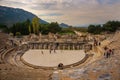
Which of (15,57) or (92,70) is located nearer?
(92,70)

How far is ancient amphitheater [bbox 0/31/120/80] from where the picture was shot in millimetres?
7539

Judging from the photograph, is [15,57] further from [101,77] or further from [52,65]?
[101,77]

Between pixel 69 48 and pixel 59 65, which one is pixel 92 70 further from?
pixel 69 48

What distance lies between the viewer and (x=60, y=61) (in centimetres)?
1817

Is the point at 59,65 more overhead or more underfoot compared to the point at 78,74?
more underfoot

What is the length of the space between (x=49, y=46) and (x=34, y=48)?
6.24ft

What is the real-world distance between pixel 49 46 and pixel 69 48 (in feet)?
8.22

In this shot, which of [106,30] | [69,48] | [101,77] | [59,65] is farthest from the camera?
[106,30]

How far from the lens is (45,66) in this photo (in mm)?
16453

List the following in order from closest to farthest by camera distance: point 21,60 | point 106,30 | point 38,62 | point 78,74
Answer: point 78,74, point 38,62, point 21,60, point 106,30

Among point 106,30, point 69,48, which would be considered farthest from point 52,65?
point 106,30

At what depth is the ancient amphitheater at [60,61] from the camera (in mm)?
7539

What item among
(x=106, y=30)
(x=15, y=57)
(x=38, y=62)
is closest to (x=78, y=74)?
(x=38, y=62)

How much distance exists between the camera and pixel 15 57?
20.8m
